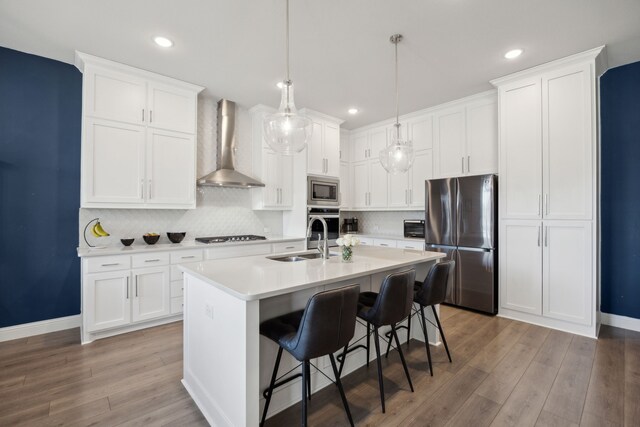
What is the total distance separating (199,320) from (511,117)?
12.8 feet

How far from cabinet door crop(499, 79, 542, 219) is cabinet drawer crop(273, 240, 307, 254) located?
107 inches

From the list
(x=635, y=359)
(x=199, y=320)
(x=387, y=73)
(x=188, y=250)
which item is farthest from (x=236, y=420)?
(x=387, y=73)

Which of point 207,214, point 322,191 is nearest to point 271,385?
point 207,214

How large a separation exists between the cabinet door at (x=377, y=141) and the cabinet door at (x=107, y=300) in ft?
13.7

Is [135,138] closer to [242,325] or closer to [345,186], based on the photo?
[242,325]

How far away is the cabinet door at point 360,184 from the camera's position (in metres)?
5.51

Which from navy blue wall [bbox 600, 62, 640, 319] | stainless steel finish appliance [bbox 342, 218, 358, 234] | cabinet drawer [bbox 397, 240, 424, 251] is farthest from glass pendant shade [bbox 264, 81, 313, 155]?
stainless steel finish appliance [bbox 342, 218, 358, 234]

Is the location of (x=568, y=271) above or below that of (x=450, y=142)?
below

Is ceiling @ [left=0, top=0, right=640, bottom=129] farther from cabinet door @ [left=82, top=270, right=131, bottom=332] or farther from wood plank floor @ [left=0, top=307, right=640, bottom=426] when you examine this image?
wood plank floor @ [left=0, top=307, right=640, bottom=426]

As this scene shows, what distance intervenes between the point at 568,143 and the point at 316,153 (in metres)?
3.14

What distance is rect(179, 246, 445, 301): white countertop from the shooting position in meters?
1.57

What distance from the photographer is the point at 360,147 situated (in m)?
5.69

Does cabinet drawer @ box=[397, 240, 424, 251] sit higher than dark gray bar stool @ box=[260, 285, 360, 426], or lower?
higher

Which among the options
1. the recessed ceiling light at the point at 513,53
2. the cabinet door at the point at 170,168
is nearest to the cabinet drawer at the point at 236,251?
the cabinet door at the point at 170,168
